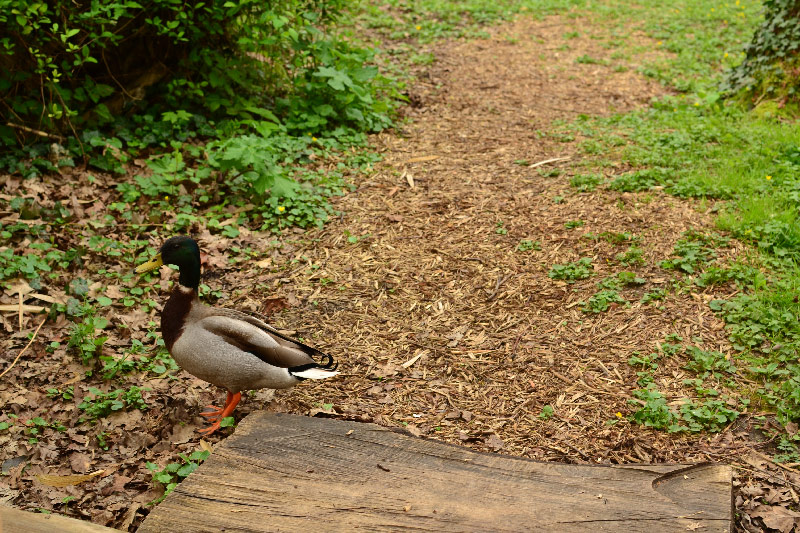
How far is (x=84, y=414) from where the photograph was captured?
11.6 ft

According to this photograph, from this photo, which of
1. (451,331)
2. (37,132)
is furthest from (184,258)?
(37,132)

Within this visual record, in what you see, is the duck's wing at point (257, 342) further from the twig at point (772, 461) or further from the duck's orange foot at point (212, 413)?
the twig at point (772, 461)

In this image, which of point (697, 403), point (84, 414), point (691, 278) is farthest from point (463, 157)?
point (84, 414)

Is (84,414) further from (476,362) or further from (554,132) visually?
(554,132)

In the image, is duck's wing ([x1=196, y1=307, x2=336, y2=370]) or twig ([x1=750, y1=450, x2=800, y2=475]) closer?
twig ([x1=750, y1=450, x2=800, y2=475])

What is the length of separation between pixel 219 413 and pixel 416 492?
142 centimetres

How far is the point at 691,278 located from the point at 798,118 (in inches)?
115

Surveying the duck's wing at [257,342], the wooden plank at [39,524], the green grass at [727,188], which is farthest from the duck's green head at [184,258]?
the green grass at [727,188]

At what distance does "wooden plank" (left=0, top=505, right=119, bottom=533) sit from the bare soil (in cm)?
47

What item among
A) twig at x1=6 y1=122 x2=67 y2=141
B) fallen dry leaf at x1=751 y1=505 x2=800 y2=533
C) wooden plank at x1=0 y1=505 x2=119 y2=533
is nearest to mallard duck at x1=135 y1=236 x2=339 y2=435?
wooden plank at x1=0 y1=505 x2=119 y2=533

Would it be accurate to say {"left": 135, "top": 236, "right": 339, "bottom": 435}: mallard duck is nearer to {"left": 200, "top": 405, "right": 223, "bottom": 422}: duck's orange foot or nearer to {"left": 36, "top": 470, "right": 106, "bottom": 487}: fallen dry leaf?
{"left": 200, "top": 405, "right": 223, "bottom": 422}: duck's orange foot

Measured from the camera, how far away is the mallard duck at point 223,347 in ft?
11.0

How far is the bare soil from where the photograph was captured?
3.26 meters

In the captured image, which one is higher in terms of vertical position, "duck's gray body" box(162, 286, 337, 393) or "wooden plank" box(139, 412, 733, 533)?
"duck's gray body" box(162, 286, 337, 393)
